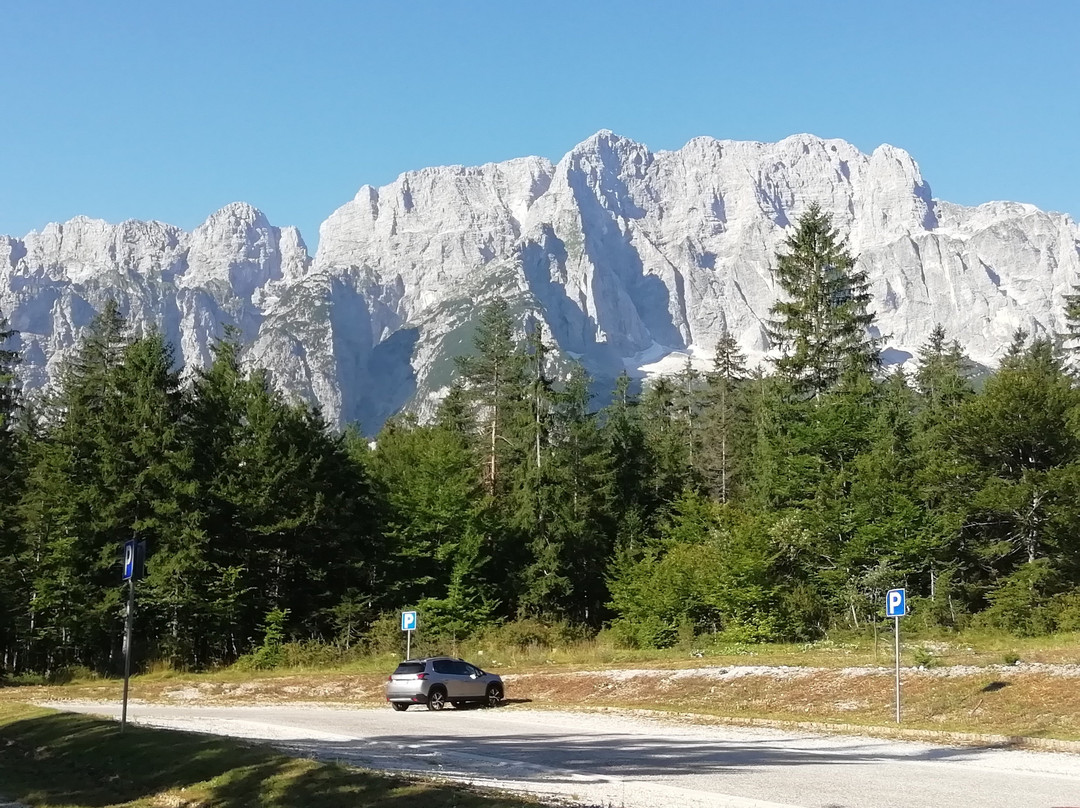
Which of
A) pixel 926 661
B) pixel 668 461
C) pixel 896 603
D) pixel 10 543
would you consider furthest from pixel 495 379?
pixel 896 603

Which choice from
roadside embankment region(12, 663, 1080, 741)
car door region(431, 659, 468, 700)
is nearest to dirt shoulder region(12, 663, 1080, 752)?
roadside embankment region(12, 663, 1080, 741)

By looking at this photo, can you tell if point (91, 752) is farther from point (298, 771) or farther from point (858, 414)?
point (858, 414)

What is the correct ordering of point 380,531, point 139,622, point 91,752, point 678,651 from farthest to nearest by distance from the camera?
point 380,531
point 139,622
point 678,651
point 91,752

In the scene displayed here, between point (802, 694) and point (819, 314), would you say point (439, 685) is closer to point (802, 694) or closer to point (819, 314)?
point (802, 694)

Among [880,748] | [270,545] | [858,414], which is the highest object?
[858,414]

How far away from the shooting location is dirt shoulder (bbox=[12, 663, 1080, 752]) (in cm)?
1812

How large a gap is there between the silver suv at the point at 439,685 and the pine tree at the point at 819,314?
28.6m

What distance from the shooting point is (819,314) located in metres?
51.2

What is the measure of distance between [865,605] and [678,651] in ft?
31.7

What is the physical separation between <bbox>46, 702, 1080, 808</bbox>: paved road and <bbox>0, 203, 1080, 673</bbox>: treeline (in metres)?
19.3

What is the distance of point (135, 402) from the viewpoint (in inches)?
1759

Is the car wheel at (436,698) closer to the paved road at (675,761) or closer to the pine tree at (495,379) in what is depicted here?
the paved road at (675,761)

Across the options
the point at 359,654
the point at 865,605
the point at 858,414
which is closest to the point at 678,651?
the point at 865,605

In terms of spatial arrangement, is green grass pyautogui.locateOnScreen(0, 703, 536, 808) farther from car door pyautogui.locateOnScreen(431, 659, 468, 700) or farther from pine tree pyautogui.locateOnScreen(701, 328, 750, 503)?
pine tree pyautogui.locateOnScreen(701, 328, 750, 503)
